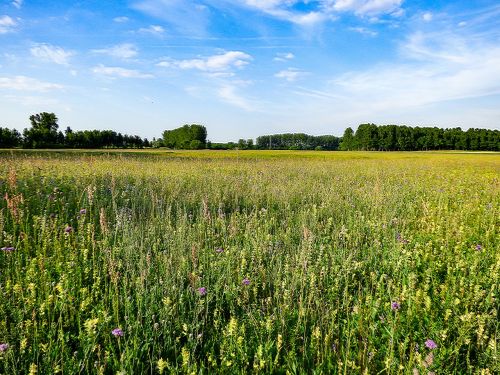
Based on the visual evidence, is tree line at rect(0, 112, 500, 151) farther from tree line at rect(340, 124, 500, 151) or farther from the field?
the field

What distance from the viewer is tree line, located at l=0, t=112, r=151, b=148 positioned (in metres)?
76.2

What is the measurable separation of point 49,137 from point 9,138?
11.7 meters

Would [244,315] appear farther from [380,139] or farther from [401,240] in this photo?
[380,139]

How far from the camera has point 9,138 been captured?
7419 cm

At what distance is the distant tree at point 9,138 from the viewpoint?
72.2 metres

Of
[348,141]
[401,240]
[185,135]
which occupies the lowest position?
[401,240]

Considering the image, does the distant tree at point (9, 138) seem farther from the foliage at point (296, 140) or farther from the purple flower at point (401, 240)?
the foliage at point (296, 140)

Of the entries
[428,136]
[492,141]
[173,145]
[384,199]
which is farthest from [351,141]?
[384,199]

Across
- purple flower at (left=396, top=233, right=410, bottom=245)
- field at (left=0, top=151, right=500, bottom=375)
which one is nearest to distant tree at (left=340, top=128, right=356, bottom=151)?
purple flower at (left=396, top=233, right=410, bottom=245)

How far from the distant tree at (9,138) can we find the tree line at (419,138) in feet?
363

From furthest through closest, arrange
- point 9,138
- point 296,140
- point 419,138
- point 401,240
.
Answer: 1. point 296,140
2. point 419,138
3. point 9,138
4. point 401,240

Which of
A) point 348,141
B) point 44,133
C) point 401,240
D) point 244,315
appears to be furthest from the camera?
point 348,141

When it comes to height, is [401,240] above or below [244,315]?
above

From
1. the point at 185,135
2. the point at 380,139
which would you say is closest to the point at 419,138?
the point at 380,139
